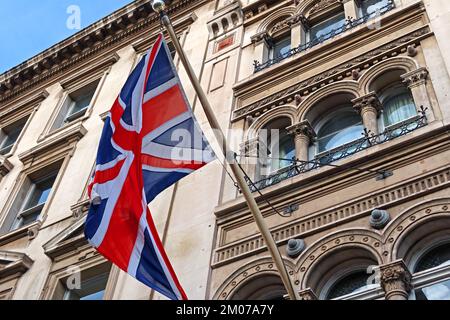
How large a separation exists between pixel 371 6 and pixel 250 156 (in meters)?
5.36

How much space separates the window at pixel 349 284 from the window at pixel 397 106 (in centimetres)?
336

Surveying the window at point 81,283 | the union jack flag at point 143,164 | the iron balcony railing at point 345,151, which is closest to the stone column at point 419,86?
the iron balcony railing at point 345,151

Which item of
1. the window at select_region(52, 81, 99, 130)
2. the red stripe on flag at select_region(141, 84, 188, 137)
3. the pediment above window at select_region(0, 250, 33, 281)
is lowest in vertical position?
the red stripe on flag at select_region(141, 84, 188, 137)

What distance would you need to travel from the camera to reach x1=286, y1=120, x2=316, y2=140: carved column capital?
537 inches

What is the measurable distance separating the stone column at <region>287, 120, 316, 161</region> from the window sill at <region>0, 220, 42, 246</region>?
6.82 m

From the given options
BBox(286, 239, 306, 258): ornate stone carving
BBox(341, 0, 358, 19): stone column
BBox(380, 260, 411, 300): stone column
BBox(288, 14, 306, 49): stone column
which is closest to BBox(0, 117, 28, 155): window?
BBox(288, 14, 306, 49): stone column

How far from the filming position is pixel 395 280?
9.42 meters

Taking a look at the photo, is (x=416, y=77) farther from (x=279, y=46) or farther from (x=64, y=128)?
(x=64, y=128)

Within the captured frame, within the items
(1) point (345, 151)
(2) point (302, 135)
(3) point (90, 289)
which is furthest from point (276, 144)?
(3) point (90, 289)

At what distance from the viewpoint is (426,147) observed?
11.1 m

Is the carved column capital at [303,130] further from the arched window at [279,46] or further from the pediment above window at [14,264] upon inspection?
the pediment above window at [14,264]

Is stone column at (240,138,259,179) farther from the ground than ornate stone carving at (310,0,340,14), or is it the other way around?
ornate stone carving at (310,0,340,14)

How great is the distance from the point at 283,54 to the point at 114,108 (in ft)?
20.1

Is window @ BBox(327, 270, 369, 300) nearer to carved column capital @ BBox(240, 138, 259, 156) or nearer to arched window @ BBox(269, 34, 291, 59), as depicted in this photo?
carved column capital @ BBox(240, 138, 259, 156)
